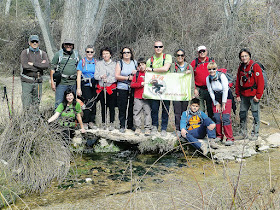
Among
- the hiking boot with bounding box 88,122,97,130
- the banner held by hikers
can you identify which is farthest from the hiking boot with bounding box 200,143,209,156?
the hiking boot with bounding box 88,122,97,130

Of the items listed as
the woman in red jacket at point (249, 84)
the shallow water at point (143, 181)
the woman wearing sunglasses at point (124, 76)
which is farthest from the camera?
the woman wearing sunglasses at point (124, 76)

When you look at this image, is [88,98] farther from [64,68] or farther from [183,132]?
[183,132]

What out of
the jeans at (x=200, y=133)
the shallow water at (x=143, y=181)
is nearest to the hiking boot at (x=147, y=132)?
the shallow water at (x=143, y=181)

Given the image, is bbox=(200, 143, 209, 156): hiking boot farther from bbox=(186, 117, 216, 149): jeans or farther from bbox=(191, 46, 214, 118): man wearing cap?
bbox=(191, 46, 214, 118): man wearing cap

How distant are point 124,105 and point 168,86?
948mm

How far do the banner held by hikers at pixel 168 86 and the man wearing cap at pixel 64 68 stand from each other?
1.43 meters

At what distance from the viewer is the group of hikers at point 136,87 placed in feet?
21.0

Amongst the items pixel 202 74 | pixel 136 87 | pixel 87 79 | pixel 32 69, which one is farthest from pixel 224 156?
pixel 32 69

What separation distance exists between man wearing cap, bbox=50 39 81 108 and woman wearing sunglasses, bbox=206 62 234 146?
2563mm

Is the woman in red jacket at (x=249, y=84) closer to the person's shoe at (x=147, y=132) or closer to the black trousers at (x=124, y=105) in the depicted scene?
the person's shoe at (x=147, y=132)

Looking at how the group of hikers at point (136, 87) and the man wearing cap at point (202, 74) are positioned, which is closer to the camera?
the group of hikers at point (136, 87)

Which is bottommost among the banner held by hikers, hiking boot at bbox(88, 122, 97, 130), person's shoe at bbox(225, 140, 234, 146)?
person's shoe at bbox(225, 140, 234, 146)

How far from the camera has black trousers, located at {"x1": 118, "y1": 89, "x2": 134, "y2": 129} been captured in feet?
21.9

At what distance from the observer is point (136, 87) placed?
261 inches
